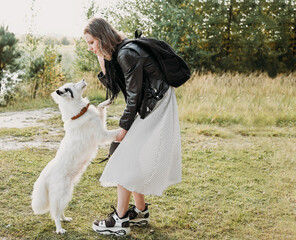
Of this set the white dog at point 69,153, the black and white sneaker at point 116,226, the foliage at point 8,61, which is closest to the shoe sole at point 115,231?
the black and white sneaker at point 116,226

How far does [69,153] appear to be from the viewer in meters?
3.11

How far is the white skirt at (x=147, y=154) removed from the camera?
2771 millimetres

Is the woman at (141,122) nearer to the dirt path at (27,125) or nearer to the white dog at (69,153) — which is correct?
the white dog at (69,153)

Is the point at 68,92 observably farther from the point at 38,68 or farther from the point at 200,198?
the point at 38,68

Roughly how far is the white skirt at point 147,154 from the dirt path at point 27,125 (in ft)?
11.5

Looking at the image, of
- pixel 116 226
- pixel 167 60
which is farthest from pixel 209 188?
pixel 167 60

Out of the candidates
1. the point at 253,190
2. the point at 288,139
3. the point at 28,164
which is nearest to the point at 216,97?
the point at 288,139

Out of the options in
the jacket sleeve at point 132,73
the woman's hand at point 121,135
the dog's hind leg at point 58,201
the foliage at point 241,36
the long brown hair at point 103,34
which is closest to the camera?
the jacket sleeve at point 132,73

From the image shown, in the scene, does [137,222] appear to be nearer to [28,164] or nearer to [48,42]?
[28,164]

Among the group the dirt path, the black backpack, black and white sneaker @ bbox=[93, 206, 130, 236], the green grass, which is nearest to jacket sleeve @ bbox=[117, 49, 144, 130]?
the black backpack

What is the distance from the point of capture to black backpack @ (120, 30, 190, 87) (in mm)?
2666

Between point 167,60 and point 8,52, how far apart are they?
8689 millimetres

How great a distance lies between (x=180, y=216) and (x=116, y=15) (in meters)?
11.3

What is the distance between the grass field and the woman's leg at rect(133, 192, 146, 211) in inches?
8.6
